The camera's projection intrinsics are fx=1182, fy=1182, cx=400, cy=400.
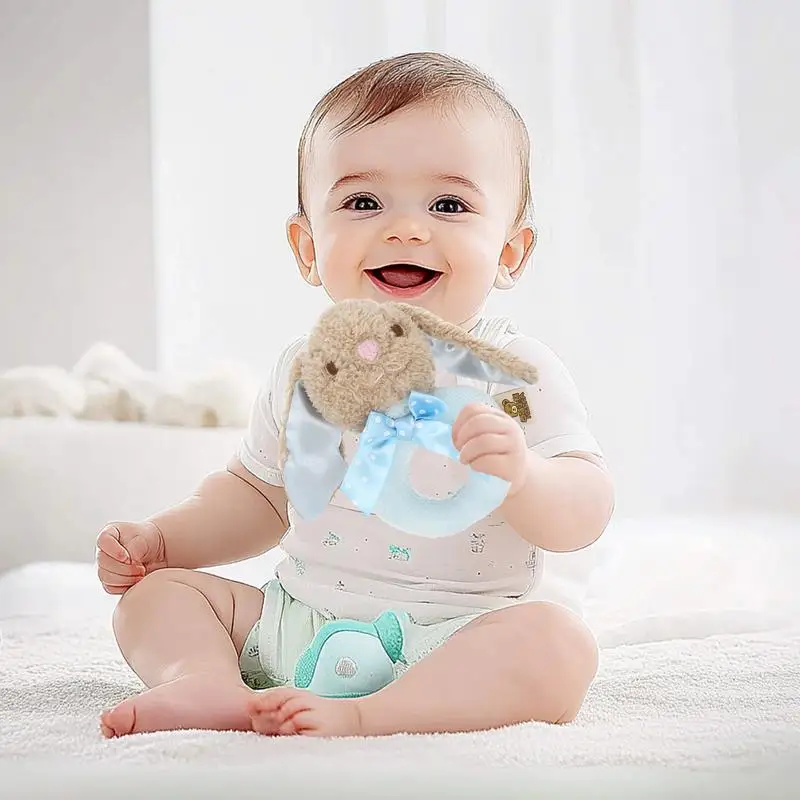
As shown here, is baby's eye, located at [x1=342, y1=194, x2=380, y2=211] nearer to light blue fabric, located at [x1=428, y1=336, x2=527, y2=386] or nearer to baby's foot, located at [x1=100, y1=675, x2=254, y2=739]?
light blue fabric, located at [x1=428, y1=336, x2=527, y2=386]

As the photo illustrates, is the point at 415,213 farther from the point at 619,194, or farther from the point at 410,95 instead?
the point at 619,194

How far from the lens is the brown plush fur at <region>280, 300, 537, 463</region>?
861 mm

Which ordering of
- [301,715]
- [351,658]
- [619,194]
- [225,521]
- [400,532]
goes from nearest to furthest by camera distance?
[301,715], [351,658], [400,532], [225,521], [619,194]

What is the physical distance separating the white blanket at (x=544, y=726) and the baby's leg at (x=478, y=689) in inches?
1.3

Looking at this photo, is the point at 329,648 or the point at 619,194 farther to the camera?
the point at 619,194

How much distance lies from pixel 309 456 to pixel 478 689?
220 mm

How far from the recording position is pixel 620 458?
2.43 m

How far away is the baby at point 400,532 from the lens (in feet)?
2.86

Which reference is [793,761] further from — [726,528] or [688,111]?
[688,111]

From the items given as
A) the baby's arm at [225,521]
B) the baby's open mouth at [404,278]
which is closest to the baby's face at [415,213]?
the baby's open mouth at [404,278]

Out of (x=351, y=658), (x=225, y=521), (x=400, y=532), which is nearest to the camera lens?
(x=351, y=658)

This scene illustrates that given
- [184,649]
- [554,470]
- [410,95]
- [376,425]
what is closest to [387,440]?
[376,425]

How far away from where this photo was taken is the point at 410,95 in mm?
1057

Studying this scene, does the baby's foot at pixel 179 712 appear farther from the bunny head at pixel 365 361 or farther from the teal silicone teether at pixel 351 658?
the bunny head at pixel 365 361
